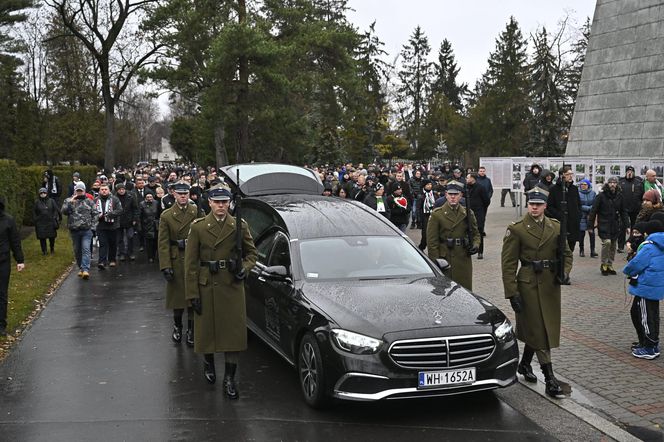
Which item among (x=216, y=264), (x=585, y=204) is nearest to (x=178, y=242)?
(x=216, y=264)

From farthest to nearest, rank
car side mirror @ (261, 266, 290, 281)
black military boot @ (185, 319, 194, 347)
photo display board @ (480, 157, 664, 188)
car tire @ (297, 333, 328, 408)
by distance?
1. photo display board @ (480, 157, 664, 188)
2. black military boot @ (185, 319, 194, 347)
3. car side mirror @ (261, 266, 290, 281)
4. car tire @ (297, 333, 328, 408)

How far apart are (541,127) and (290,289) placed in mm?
53823

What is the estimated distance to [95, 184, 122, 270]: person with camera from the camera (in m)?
14.7

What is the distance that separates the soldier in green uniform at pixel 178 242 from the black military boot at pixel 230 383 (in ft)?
6.19

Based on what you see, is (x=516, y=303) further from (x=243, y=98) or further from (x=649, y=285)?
(x=243, y=98)

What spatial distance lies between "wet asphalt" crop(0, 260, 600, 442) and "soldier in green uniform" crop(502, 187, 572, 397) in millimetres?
572

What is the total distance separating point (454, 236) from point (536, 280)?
7.52 feet

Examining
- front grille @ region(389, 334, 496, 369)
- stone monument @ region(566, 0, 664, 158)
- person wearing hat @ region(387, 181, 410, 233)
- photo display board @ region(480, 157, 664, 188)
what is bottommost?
front grille @ region(389, 334, 496, 369)

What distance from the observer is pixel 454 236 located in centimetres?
892

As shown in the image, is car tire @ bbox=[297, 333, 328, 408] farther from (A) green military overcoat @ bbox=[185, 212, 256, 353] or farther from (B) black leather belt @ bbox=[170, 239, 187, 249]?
(B) black leather belt @ bbox=[170, 239, 187, 249]

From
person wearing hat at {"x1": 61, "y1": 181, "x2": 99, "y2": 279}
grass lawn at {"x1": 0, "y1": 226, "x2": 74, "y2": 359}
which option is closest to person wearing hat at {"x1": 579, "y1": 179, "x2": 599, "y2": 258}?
person wearing hat at {"x1": 61, "y1": 181, "x2": 99, "y2": 279}

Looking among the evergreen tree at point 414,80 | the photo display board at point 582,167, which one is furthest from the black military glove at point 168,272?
the evergreen tree at point 414,80

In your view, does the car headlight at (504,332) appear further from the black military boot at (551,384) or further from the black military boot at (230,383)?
the black military boot at (230,383)

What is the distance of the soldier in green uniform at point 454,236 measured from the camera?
29.2ft
